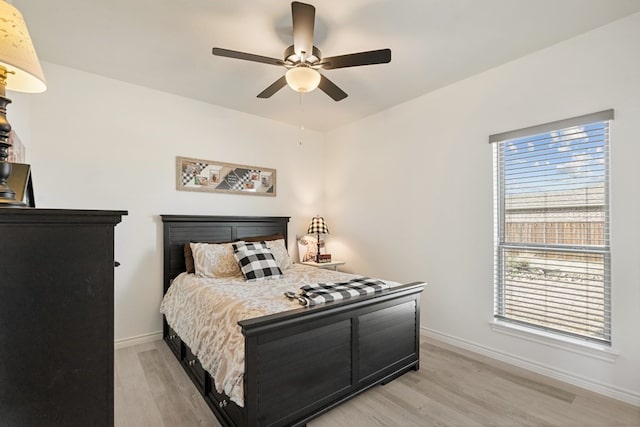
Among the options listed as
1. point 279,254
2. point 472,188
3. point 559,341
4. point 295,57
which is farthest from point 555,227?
point 279,254

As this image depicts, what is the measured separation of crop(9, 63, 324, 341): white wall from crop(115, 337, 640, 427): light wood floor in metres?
0.93

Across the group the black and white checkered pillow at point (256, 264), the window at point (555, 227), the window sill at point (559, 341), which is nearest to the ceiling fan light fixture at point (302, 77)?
the black and white checkered pillow at point (256, 264)

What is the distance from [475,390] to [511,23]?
2742 mm

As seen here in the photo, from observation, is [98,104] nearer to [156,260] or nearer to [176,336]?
[156,260]

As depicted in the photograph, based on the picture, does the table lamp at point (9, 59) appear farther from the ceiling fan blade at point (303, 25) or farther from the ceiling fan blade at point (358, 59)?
the ceiling fan blade at point (358, 59)

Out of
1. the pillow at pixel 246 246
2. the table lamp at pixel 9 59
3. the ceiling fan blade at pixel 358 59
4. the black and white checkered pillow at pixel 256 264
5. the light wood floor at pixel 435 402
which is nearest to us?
the table lamp at pixel 9 59

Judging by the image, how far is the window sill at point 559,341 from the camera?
7.31ft

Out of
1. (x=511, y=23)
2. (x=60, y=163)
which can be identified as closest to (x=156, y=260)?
(x=60, y=163)

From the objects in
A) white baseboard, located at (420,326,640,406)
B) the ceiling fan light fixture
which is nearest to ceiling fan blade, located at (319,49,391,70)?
the ceiling fan light fixture

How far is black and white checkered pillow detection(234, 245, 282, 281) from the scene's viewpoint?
9.74 feet

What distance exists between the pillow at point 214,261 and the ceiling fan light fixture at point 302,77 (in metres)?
1.89

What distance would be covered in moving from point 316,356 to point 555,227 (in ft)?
7.34

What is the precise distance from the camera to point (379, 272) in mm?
3932

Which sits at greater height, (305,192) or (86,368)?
(305,192)
